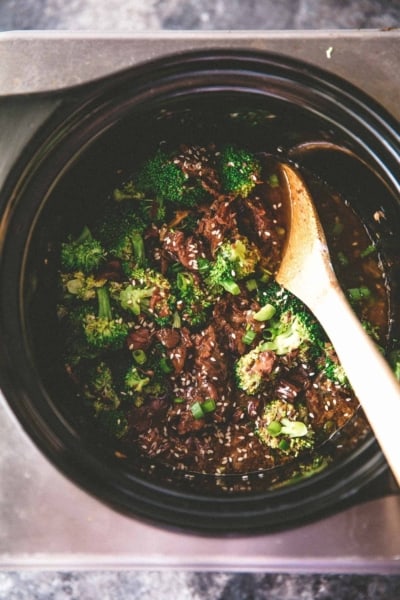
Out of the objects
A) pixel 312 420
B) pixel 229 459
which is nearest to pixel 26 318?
pixel 229 459

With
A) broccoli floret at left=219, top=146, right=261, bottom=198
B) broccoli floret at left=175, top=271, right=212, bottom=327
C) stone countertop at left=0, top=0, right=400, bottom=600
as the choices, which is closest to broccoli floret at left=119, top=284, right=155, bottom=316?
broccoli floret at left=175, top=271, right=212, bottom=327

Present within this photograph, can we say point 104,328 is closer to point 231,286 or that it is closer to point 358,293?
point 231,286

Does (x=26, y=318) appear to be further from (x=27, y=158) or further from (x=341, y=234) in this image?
(x=341, y=234)

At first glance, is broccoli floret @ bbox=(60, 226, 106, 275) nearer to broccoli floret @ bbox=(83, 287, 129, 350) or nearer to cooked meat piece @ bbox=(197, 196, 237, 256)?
broccoli floret @ bbox=(83, 287, 129, 350)

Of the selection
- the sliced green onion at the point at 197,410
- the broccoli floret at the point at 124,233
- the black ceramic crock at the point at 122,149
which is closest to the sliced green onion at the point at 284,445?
the black ceramic crock at the point at 122,149

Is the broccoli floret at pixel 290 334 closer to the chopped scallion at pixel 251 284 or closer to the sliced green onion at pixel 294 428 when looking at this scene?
the chopped scallion at pixel 251 284

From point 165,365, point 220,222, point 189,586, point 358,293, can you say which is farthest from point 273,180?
point 189,586

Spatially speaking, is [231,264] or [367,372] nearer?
[367,372]
